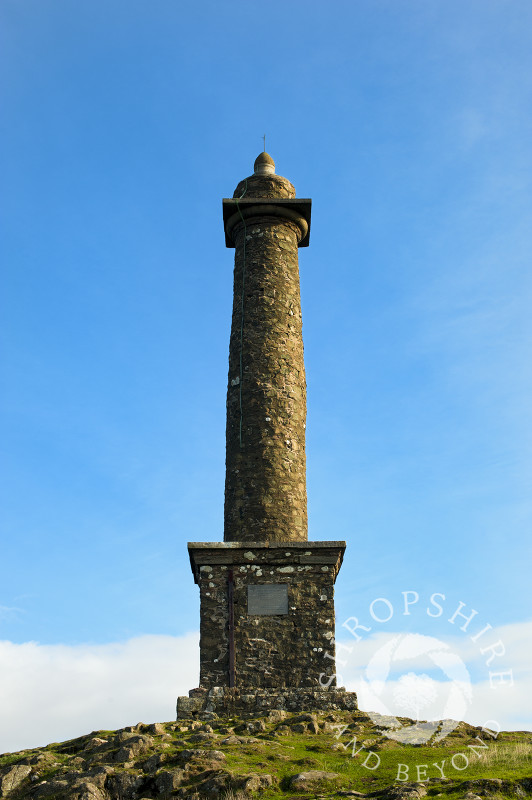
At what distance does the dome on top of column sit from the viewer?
20328 millimetres

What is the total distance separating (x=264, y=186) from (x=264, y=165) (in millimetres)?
1109

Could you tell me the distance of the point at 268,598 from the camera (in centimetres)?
1534

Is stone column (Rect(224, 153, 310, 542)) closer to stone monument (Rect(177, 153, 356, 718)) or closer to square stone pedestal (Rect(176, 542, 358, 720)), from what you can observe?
stone monument (Rect(177, 153, 356, 718))

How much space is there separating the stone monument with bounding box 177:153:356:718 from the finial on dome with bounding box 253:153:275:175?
3cm

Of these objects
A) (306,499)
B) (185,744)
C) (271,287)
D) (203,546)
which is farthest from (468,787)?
(271,287)

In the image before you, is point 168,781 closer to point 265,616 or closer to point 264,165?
point 265,616

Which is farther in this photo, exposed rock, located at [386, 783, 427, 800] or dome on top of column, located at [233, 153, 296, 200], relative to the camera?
dome on top of column, located at [233, 153, 296, 200]

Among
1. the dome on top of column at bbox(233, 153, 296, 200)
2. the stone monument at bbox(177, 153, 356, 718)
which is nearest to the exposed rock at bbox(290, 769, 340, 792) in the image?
the stone monument at bbox(177, 153, 356, 718)

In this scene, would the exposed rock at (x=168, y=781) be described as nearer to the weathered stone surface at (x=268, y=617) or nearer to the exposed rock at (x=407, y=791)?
the exposed rock at (x=407, y=791)

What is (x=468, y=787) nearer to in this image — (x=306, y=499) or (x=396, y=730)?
(x=396, y=730)

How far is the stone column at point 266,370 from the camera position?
1703cm

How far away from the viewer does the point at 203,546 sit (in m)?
15.5

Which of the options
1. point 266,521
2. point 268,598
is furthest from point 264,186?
point 268,598

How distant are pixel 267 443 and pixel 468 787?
9242 mm
